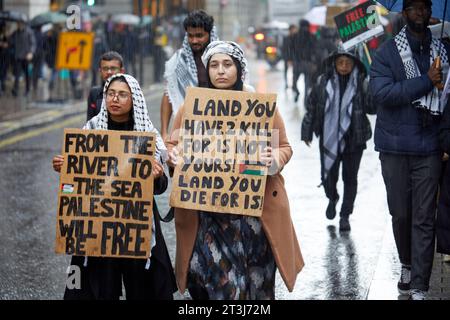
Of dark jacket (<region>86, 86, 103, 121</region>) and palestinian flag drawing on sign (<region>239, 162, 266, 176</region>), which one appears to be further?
dark jacket (<region>86, 86, 103, 121</region>)

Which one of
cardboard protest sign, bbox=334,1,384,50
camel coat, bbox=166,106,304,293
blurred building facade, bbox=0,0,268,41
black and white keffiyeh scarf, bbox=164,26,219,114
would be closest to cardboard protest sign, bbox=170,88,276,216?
camel coat, bbox=166,106,304,293

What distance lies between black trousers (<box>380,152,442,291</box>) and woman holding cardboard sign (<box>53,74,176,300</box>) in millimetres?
1851

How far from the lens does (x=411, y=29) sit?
270 inches

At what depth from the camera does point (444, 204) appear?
258 inches

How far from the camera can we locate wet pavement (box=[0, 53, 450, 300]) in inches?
299

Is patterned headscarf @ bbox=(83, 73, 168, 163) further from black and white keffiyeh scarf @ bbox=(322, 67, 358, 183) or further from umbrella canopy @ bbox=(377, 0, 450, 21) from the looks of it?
black and white keffiyeh scarf @ bbox=(322, 67, 358, 183)

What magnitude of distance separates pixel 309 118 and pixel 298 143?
630 centimetres

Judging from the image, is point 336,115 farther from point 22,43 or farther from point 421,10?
point 22,43

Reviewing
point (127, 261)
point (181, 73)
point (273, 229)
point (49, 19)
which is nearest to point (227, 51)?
point (273, 229)

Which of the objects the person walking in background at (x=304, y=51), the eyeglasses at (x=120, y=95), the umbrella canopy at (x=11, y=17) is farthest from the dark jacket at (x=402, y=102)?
the umbrella canopy at (x=11, y=17)

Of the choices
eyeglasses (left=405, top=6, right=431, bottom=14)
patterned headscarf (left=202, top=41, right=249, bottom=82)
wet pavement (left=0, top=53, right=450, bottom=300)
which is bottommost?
wet pavement (left=0, top=53, right=450, bottom=300)

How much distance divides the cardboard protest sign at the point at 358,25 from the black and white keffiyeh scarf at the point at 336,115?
2.24 feet

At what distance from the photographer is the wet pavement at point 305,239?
761cm

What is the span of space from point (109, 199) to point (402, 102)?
84.4 inches
